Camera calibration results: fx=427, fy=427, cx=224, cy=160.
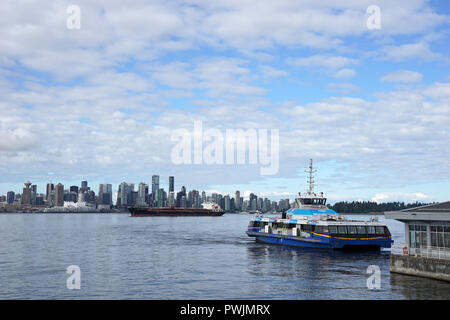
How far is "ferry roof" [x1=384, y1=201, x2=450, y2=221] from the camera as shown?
1449 inches

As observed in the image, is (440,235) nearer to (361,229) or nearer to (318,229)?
(361,229)

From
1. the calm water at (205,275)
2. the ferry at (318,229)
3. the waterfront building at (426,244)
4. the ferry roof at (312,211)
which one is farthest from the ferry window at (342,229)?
the waterfront building at (426,244)

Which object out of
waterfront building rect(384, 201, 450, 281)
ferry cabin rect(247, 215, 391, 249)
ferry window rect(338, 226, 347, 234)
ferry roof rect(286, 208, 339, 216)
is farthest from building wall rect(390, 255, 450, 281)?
ferry roof rect(286, 208, 339, 216)

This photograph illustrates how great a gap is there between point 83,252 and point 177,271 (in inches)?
1006

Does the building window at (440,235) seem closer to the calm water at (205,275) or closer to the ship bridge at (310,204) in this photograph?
the calm water at (205,275)

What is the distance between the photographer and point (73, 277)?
4350 cm

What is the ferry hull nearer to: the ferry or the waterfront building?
the ferry

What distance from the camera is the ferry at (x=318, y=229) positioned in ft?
201

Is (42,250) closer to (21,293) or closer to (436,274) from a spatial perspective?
(21,293)

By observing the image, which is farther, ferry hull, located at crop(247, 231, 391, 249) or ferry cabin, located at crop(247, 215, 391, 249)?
ferry cabin, located at crop(247, 215, 391, 249)

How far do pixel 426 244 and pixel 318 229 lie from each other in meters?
25.2

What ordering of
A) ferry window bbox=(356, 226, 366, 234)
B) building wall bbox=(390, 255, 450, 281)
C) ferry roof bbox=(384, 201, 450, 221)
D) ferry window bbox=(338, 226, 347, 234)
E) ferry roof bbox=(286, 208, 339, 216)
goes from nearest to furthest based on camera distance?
building wall bbox=(390, 255, 450, 281), ferry roof bbox=(384, 201, 450, 221), ferry window bbox=(338, 226, 347, 234), ferry window bbox=(356, 226, 366, 234), ferry roof bbox=(286, 208, 339, 216)
